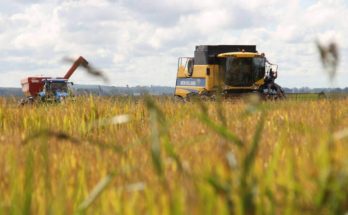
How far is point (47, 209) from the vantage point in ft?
6.73

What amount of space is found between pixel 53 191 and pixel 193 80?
22768 millimetres

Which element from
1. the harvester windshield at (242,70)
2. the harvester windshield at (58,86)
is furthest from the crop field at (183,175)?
the harvester windshield at (58,86)

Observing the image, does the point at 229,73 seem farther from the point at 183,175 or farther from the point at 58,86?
the point at 183,175

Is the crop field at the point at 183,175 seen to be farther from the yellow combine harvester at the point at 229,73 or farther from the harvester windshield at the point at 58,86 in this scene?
the harvester windshield at the point at 58,86

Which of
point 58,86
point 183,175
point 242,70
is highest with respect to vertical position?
point 242,70

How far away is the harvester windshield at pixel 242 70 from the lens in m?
23.7

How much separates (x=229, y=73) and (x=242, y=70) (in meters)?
0.57

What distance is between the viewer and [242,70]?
23938 mm

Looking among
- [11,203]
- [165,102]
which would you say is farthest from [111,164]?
[165,102]

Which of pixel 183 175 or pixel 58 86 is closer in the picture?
pixel 183 175

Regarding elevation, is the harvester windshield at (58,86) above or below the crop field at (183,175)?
below

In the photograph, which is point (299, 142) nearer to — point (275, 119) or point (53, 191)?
point (53, 191)

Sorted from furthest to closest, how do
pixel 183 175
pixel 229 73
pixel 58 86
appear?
pixel 58 86 → pixel 229 73 → pixel 183 175

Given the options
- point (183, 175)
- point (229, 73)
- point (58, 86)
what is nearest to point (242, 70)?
point (229, 73)
